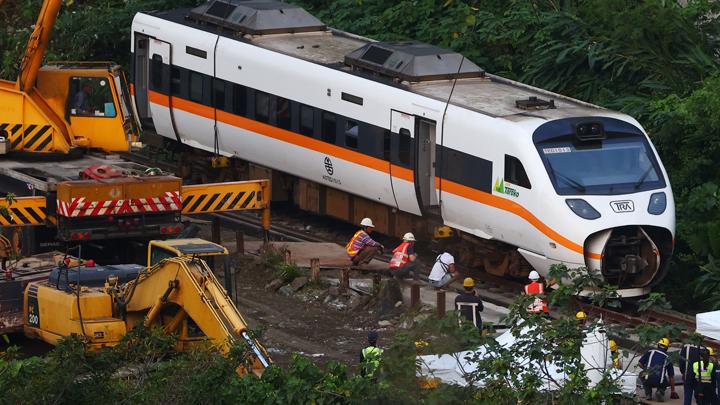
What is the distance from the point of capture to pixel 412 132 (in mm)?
25000

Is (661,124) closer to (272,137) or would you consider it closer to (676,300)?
(676,300)

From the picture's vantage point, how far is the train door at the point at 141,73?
31.2 meters

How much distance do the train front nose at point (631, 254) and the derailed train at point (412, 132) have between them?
20 millimetres

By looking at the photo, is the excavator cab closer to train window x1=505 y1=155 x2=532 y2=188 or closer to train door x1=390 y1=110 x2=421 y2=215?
train window x1=505 y1=155 x2=532 y2=188

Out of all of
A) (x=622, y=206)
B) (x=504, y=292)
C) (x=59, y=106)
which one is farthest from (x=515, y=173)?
(x=59, y=106)

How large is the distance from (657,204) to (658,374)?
15.3 ft

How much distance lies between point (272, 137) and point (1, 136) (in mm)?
4912

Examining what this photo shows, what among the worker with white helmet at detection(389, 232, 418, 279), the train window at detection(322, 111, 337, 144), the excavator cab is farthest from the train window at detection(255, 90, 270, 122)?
the excavator cab

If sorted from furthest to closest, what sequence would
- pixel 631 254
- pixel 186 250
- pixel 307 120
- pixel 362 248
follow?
pixel 307 120
pixel 362 248
pixel 631 254
pixel 186 250

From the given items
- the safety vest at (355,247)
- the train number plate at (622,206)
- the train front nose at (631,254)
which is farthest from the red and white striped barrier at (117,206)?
the train number plate at (622,206)

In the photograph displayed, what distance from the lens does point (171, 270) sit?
17.8 m

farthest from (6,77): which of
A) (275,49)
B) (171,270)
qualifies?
(171,270)

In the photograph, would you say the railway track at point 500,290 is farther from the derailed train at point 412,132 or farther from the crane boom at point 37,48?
the crane boom at point 37,48

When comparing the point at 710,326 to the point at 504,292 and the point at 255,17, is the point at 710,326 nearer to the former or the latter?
the point at 504,292
